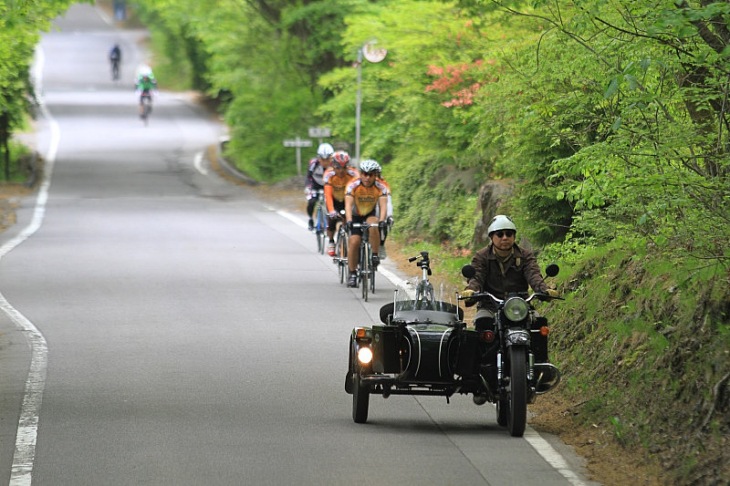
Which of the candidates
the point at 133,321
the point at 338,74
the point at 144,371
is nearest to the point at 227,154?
the point at 338,74

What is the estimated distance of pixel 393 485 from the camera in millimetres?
8625

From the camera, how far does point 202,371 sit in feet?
42.9

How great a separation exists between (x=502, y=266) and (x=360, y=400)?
4.94ft

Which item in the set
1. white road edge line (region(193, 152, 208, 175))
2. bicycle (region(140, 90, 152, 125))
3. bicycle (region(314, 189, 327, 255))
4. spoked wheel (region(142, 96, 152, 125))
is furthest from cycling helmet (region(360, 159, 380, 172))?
spoked wheel (region(142, 96, 152, 125))

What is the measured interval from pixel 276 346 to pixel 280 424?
4.00 m

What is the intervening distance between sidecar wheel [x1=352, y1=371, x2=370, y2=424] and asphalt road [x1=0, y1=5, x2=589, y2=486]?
119 millimetres

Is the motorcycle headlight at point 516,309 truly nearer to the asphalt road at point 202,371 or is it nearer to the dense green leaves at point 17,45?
the asphalt road at point 202,371

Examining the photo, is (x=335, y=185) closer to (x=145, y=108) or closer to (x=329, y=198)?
(x=329, y=198)

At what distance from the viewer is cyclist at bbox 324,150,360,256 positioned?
20.6 meters

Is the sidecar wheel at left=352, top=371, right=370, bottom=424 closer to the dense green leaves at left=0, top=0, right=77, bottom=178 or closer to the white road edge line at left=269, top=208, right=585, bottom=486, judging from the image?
the white road edge line at left=269, top=208, right=585, bottom=486

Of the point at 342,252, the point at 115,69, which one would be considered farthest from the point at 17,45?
the point at 115,69

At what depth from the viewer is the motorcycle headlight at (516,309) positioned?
10086 mm

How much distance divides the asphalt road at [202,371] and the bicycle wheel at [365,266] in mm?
249

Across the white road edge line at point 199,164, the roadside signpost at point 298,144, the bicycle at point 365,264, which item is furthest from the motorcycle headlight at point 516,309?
the white road edge line at point 199,164
